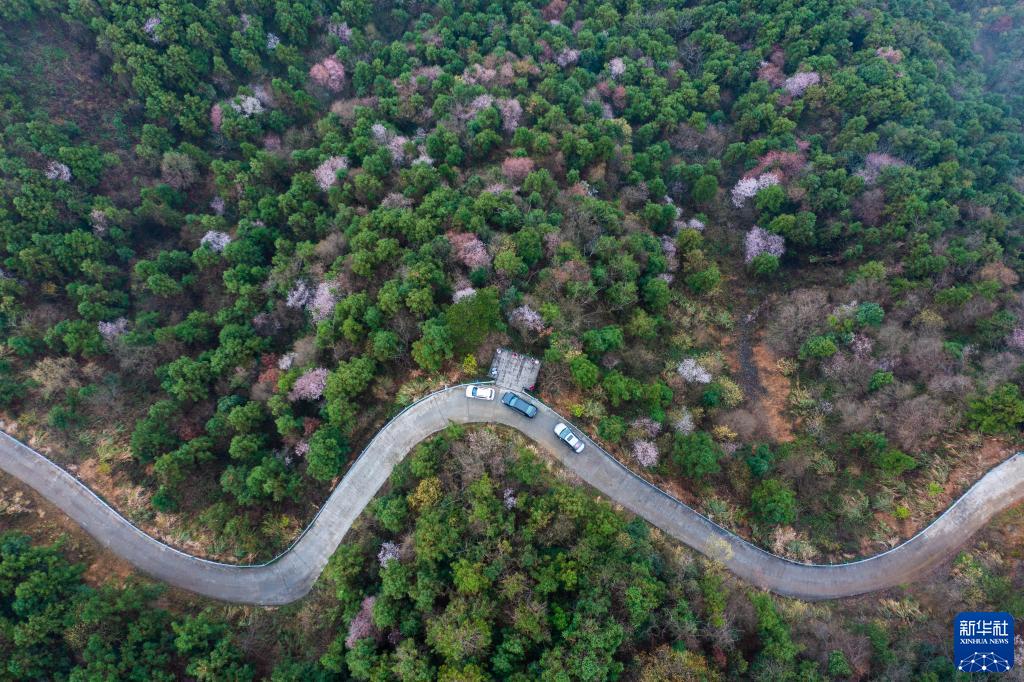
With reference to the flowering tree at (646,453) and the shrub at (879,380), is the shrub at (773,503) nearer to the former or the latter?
the flowering tree at (646,453)

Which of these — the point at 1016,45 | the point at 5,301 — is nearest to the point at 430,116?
the point at 5,301

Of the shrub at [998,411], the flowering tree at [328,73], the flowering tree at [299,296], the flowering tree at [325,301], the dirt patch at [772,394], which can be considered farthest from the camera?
the flowering tree at [328,73]

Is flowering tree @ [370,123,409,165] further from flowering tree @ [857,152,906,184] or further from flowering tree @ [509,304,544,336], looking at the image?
flowering tree @ [857,152,906,184]

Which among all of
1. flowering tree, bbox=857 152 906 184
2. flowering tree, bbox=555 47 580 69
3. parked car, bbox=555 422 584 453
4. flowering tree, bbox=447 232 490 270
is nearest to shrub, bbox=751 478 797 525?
parked car, bbox=555 422 584 453

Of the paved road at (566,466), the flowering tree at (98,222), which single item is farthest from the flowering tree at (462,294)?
the flowering tree at (98,222)

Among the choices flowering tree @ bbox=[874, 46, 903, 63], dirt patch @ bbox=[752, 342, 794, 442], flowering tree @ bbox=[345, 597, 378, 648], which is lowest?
flowering tree @ bbox=[345, 597, 378, 648]
